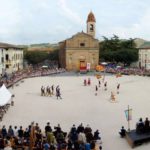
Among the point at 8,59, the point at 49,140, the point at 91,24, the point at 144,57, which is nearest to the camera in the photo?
the point at 49,140

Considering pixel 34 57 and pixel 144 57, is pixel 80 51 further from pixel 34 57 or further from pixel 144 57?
pixel 144 57

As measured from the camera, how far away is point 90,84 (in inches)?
1698

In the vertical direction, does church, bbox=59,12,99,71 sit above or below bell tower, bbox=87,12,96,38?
below

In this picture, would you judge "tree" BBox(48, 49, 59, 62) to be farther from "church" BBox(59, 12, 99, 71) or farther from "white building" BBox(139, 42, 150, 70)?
"white building" BBox(139, 42, 150, 70)

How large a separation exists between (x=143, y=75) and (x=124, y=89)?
18.3m

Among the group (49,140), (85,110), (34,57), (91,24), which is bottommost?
(85,110)

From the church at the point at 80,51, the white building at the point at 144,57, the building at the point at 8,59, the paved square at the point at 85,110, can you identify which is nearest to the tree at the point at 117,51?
the white building at the point at 144,57

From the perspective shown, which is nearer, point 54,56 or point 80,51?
point 80,51

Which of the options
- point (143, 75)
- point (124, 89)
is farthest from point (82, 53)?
point (124, 89)

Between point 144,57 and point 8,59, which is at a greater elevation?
point 144,57

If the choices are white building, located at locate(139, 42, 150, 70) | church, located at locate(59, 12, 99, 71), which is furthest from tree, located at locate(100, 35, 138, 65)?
church, located at locate(59, 12, 99, 71)

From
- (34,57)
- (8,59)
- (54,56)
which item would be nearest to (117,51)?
(54,56)

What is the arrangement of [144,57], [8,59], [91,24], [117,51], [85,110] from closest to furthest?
[85,110]
[8,59]
[117,51]
[91,24]
[144,57]

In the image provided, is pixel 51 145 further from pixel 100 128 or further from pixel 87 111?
pixel 87 111
